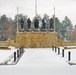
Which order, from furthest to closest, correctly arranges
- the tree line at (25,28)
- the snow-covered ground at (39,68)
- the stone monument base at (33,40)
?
the tree line at (25,28) → the stone monument base at (33,40) → the snow-covered ground at (39,68)

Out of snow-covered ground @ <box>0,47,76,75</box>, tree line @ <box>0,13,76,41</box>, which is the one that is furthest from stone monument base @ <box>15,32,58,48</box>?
tree line @ <box>0,13,76,41</box>

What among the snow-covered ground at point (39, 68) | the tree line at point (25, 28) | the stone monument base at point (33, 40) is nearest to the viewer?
the snow-covered ground at point (39, 68)

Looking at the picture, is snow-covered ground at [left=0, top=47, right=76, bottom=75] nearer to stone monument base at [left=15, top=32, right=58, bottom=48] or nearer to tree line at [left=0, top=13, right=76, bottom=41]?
stone monument base at [left=15, top=32, right=58, bottom=48]

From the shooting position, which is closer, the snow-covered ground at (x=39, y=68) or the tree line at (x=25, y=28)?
the snow-covered ground at (x=39, y=68)

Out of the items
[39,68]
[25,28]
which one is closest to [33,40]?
[39,68]

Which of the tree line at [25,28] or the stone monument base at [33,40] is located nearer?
the stone monument base at [33,40]

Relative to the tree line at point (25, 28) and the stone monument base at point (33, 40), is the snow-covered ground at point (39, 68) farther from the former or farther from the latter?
the tree line at point (25, 28)

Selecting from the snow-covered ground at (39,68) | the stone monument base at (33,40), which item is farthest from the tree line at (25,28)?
the snow-covered ground at (39,68)

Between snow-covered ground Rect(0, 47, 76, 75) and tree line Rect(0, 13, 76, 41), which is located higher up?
tree line Rect(0, 13, 76, 41)

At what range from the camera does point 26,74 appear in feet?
36.3

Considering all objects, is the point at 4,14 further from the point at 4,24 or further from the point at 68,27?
the point at 68,27

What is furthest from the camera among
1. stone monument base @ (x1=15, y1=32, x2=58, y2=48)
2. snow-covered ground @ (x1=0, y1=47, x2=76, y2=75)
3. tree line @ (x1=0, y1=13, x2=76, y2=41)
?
tree line @ (x1=0, y1=13, x2=76, y2=41)

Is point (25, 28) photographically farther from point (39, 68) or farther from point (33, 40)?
point (39, 68)

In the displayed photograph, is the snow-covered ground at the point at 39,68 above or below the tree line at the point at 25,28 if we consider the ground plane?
below
